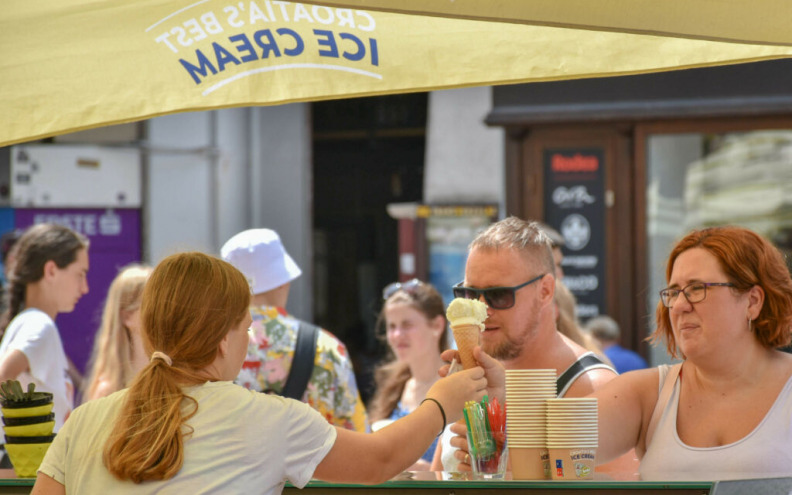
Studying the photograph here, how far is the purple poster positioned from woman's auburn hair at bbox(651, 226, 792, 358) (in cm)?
841

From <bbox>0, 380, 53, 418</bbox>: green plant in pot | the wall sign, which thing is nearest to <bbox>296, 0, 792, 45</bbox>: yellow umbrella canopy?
<bbox>0, 380, 53, 418</bbox>: green plant in pot

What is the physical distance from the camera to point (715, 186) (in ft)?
27.6

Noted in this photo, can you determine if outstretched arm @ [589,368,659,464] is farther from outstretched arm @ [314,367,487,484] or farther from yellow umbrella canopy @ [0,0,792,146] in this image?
yellow umbrella canopy @ [0,0,792,146]

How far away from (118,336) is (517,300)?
2.31 metres

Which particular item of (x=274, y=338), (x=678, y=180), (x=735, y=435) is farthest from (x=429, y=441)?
(x=678, y=180)

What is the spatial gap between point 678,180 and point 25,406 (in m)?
6.55

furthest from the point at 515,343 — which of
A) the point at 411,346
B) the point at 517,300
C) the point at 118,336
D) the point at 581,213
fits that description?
the point at 581,213

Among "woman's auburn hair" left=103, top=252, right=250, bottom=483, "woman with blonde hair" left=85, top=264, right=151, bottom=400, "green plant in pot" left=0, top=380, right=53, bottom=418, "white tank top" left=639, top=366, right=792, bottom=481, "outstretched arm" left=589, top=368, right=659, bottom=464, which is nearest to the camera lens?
"woman's auburn hair" left=103, top=252, right=250, bottom=483

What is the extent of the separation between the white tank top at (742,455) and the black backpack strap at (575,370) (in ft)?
1.55

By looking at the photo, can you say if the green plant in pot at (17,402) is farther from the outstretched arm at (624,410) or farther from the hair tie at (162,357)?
the outstretched arm at (624,410)

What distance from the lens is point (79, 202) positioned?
10.5 m

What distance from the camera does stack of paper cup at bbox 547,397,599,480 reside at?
2369mm

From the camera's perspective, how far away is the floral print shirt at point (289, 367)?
426 centimetres

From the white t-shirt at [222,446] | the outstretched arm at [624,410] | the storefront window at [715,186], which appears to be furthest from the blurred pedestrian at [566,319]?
the storefront window at [715,186]
